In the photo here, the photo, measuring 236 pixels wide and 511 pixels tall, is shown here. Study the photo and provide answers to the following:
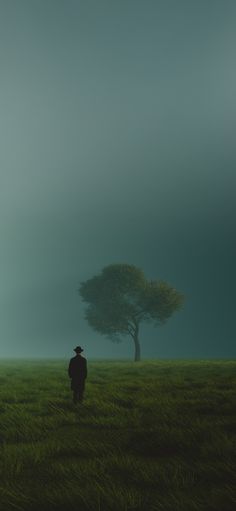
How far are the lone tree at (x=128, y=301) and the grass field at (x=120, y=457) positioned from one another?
56544 mm

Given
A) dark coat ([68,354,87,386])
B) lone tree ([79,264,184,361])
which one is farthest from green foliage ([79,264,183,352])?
dark coat ([68,354,87,386])

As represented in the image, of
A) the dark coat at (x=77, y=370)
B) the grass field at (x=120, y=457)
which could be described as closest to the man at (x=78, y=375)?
the dark coat at (x=77, y=370)

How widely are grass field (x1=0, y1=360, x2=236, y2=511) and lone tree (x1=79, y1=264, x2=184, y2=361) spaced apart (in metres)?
56.5

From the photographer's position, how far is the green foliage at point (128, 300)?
236ft

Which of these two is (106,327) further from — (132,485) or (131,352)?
(131,352)

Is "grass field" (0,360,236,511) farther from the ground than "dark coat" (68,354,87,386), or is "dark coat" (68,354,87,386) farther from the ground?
"dark coat" (68,354,87,386)

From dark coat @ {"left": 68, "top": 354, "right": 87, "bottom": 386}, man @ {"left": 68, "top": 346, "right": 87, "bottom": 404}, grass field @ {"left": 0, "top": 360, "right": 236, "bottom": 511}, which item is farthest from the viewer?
dark coat @ {"left": 68, "top": 354, "right": 87, "bottom": 386}

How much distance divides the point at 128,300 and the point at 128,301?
18 cm

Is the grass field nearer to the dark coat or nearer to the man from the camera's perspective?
the man

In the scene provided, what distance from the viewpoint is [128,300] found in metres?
74.2

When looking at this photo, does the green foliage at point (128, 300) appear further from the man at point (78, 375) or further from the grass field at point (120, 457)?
the grass field at point (120, 457)

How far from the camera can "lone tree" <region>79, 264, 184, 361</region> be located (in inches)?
2837

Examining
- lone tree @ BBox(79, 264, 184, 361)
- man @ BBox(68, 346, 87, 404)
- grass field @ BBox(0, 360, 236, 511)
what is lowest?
grass field @ BBox(0, 360, 236, 511)

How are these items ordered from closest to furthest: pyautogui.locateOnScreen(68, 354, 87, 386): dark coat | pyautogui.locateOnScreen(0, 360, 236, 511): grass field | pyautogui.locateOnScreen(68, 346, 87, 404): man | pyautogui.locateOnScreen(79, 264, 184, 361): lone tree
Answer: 1. pyautogui.locateOnScreen(0, 360, 236, 511): grass field
2. pyautogui.locateOnScreen(68, 346, 87, 404): man
3. pyautogui.locateOnScreen(68, 354, 87, 386): dark coat
4. pyautogui.locateOnScreen(79, 264, 184, 361): lone tree
